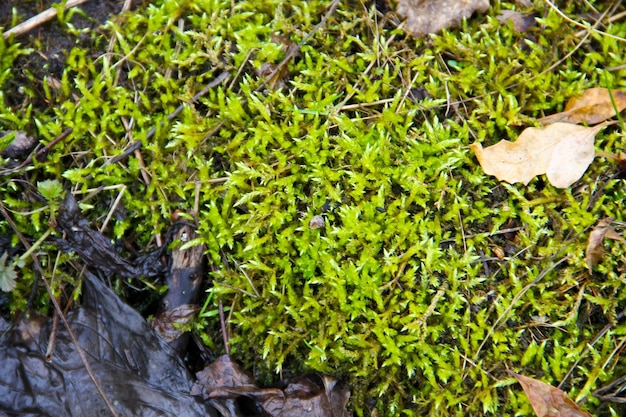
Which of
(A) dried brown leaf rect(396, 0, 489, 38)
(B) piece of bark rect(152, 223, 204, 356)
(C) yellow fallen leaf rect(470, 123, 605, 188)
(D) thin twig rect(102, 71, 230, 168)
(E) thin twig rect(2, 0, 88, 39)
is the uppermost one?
(E) thin twig rect(2, 0, 88, 39)

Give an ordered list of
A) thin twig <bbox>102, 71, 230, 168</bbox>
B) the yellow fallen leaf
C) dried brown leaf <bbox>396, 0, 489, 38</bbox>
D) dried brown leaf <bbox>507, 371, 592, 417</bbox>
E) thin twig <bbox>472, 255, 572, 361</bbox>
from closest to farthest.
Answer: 1. dried brown leaf <bbox>507, 371, 592, 417</bbox>
2. thin twig <bbox>472, 255, 572, 361</bbox>
3. the yellow fallen leaf
4. thin twig <bbox>102, 71, 230, 168</bbox>
5. dried brown leaf <bbox>396, 0, 489, 38</bbox>

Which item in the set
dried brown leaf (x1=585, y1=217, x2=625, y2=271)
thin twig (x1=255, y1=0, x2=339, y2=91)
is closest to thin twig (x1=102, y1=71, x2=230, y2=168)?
thin twig (x1=255, y1=0, x2=339, y2=91)

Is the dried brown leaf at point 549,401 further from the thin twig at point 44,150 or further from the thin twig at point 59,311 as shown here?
the thin twig at point 44,150

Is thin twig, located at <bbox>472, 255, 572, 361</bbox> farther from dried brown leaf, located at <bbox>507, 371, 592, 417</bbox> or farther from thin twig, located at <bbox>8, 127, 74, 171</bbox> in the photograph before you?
thin twig, located at <bbox>8, 127, 74, 171</bbox>

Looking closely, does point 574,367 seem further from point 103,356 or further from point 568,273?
point 103,356

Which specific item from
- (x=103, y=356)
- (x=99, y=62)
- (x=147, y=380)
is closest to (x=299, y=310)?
(x=147, y=380)

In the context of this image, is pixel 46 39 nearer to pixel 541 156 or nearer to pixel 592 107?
pixel 541 156
